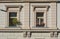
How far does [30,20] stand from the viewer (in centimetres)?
1850

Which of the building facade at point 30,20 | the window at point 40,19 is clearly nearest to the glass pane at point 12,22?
the building facade at point 30,20

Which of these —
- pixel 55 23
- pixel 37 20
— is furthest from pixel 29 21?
pixel 55 23

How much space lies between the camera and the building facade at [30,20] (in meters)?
18.3

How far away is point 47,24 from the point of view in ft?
60.6

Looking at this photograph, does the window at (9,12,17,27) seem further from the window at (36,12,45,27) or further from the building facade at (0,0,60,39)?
the window at (36,12,45,27)

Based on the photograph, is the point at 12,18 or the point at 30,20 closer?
the point at 30,20

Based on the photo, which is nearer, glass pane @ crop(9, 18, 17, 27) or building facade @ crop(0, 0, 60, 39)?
building facade @ crop(0, 0, 60, 39)

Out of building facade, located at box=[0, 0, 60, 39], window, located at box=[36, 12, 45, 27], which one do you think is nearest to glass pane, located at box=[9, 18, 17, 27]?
building facade, located at box=[0, 0, 60, 39]

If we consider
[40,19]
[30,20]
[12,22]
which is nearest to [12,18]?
[12,22]

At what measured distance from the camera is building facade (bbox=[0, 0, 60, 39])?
18328 millimetres

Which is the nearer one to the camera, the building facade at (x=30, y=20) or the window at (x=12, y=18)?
the building facade at (x=30, y=20)

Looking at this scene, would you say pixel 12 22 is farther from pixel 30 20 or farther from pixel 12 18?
pixel 30 20

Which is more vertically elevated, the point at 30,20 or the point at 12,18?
the point at 12,18

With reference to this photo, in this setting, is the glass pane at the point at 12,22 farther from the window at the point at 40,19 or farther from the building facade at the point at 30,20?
the window at the point at 40,19
